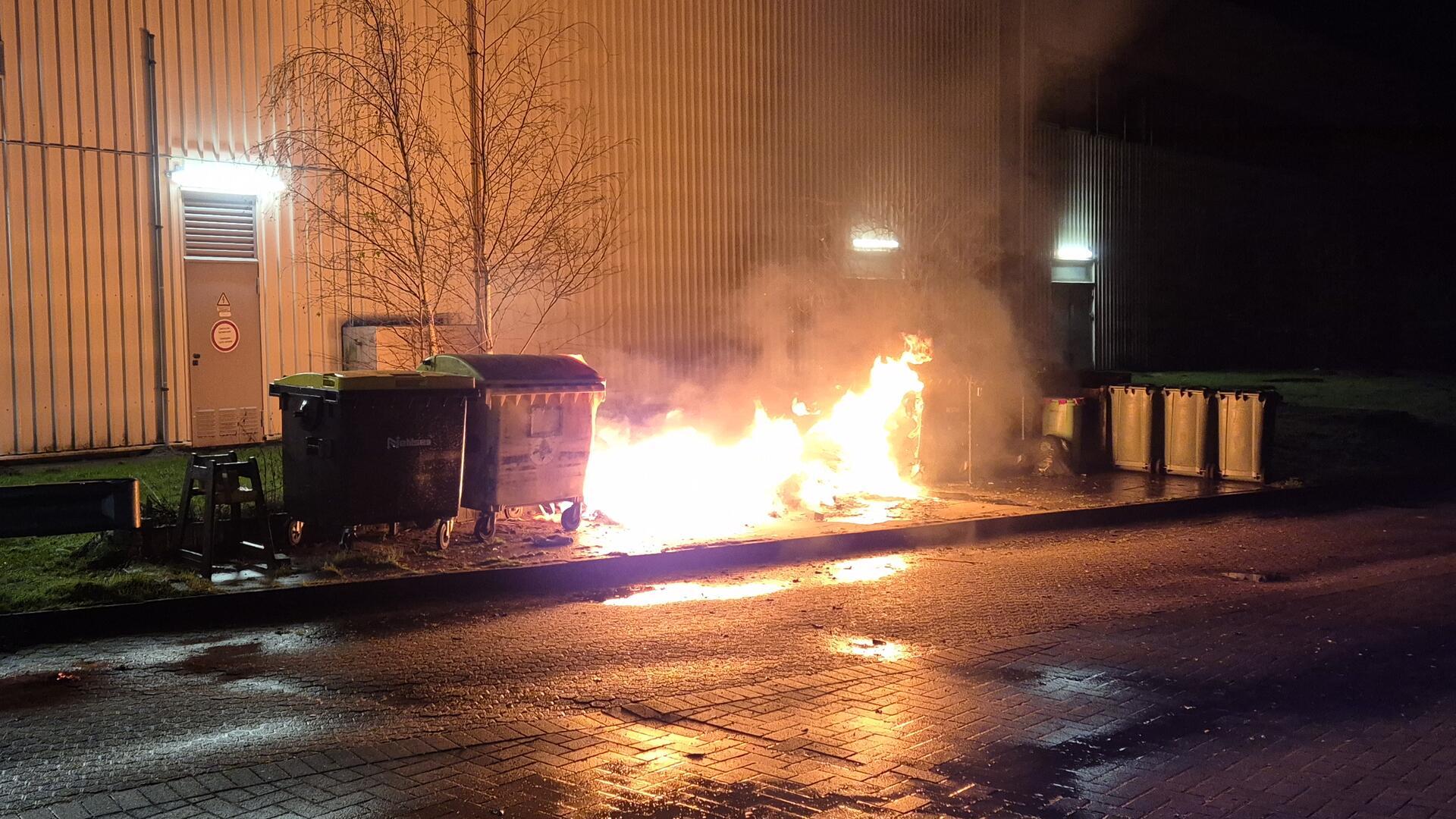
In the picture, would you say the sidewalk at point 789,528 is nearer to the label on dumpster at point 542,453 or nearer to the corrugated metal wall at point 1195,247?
the label on dumpster at point 542,453

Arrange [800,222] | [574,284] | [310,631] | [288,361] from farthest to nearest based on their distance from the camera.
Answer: [800,222], [574,284], [288,361], [310,631]

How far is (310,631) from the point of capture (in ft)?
23.5

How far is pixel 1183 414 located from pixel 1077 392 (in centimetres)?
129

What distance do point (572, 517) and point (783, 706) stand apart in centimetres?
518

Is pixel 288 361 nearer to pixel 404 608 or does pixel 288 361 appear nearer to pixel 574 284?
pixel 574 284

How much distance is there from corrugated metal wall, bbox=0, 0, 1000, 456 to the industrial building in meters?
0.03

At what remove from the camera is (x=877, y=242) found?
20.1m

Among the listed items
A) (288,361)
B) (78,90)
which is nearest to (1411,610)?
(288,361)

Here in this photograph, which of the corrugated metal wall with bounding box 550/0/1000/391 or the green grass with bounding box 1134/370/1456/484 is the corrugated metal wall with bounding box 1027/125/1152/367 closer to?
the green grass with bounding box 1134/370/1456/484

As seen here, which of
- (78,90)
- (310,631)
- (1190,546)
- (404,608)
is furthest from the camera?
(78,90)

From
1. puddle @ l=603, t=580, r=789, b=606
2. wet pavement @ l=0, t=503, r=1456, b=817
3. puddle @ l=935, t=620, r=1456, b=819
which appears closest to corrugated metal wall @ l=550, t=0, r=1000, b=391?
puddle @ l=603, t=580, r=789, b=606

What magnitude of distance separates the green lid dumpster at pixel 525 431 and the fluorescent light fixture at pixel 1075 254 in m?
17.3

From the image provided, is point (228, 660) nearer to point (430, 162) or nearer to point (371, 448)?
point (371, 448)

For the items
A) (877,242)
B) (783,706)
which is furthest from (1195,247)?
(783,706)
